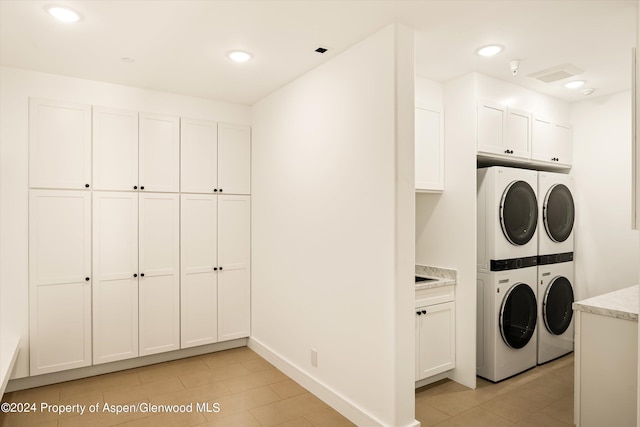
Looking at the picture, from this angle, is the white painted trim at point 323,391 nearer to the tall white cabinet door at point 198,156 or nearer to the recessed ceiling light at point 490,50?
the tall white cabinet door at point 198,156

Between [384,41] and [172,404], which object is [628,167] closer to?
[384,41]

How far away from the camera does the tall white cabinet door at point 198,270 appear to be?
12.6 ft

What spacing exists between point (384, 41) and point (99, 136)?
260 centimetres

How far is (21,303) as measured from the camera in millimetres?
3137

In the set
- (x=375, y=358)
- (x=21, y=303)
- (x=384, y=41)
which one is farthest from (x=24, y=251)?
(x=384, y=41)

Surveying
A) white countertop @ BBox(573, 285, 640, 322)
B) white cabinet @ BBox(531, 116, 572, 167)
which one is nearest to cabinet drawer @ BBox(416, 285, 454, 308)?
white countertop @ BBox(573, 285, 640, 322)

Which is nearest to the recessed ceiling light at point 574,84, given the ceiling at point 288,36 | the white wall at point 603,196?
the ceiling at point 288,36

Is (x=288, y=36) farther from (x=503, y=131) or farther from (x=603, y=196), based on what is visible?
(x=603, y=196)

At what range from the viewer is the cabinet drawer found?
303 cm

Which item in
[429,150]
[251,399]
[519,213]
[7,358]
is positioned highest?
[429,150]

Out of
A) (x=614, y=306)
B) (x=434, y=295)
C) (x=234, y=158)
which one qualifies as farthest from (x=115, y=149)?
(x=614, y=306)

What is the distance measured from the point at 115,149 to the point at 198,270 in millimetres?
1376

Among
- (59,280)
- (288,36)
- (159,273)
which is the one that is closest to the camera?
(288,36)

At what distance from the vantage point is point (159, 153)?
3.72m
